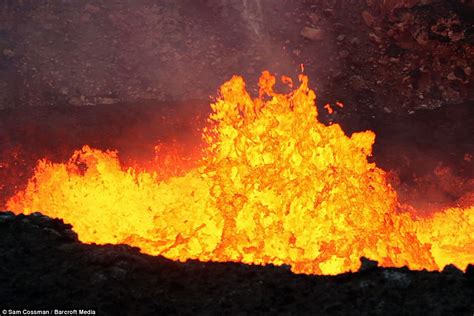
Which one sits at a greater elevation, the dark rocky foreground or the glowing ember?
the glowing ember

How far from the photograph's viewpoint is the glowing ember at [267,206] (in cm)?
725

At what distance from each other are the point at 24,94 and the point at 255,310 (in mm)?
10589

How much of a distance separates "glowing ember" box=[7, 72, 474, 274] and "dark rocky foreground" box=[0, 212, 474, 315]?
158cm

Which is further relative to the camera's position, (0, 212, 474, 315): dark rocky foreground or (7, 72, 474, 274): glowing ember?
(7, 72, 474, 274): glowing ember

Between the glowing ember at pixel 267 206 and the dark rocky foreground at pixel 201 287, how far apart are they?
1.58 meters

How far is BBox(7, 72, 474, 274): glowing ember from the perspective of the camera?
7250 mm

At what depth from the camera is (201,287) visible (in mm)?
5090

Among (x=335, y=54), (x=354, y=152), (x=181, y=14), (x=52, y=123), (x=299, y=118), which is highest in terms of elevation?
(x=181, y=14)

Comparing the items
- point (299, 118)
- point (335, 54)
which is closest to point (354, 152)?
point (299, 118)

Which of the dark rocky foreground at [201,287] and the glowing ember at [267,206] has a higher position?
the glowing ember at [267,206]

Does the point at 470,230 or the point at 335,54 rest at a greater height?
the point at 335,54

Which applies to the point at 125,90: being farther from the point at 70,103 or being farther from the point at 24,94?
the point at 24,94

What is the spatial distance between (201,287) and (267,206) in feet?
9.60

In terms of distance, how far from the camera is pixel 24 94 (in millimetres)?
12750
